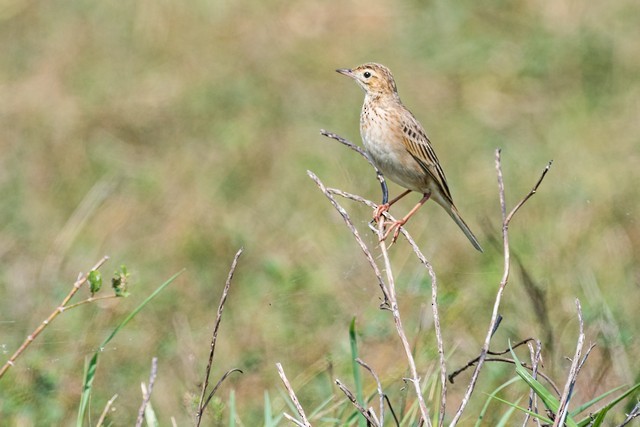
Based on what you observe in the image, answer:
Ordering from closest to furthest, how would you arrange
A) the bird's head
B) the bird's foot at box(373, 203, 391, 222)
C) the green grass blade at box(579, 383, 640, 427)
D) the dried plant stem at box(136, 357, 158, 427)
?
the dried plant stem at box(136, 357, 158, 427) < the green grass blade at box(579, 383, 640, 427) < the bird's foot at box(373, 203, 391, 222) < the bird's head

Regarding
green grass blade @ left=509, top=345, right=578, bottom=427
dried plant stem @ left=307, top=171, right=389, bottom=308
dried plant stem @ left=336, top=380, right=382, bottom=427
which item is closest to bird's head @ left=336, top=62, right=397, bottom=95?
dried plant stem @ left=307, top=171, right=389, bottom=308

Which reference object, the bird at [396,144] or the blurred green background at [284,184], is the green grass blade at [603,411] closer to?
the blurred green background at [284,184]

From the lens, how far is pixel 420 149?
5953 millimetres

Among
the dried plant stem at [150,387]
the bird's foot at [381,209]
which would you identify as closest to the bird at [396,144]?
the bird's foot at [381,209]

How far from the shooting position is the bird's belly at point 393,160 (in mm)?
5785

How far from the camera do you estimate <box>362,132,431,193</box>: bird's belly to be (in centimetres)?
579

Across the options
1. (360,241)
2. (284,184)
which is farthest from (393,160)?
(284,184)

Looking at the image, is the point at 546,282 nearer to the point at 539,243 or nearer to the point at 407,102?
the point at 539,243

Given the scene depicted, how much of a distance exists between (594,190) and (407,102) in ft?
7.14

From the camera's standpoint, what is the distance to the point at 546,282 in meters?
6.57

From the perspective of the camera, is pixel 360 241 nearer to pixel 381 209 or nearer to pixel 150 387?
pixel 150 387

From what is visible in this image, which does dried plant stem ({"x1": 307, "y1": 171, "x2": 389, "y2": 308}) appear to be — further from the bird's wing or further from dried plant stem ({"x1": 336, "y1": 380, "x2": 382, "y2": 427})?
the bird's wing

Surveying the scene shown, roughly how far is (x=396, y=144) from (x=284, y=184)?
10.9 feet

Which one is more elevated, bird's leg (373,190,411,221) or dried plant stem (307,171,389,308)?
dried plant stem (307,171,389,308)
